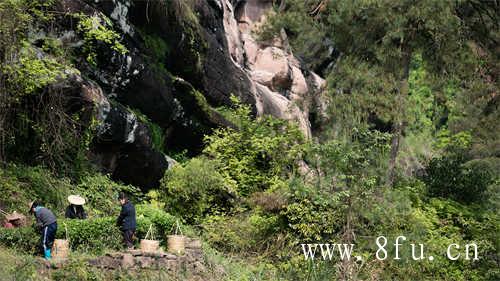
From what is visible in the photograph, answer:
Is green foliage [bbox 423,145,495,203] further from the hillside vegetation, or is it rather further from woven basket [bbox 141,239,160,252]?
Answer: woven basket [bbox 141,239,160,252]

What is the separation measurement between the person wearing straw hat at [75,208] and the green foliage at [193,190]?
191 inches

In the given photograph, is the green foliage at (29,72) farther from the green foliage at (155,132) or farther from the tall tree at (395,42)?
the tall tree at (395,42)

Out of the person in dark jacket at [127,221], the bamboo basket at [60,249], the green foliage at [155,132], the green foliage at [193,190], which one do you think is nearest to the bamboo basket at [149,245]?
the person in dark jacket at [127,221]

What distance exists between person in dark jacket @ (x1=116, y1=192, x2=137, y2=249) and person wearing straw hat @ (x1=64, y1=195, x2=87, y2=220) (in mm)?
1000

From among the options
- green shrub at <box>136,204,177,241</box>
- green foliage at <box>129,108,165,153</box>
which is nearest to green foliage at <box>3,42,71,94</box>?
green shrub at <box>136,204,177,241</box>

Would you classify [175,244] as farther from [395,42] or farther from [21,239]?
[395,42]

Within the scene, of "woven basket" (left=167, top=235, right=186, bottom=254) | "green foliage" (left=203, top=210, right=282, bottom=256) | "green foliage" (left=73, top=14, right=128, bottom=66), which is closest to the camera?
"woven basket" (left=167, top=235, right=186, bottom=254)

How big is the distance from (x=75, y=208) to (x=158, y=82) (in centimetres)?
687

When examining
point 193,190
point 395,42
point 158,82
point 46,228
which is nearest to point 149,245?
point 46,228

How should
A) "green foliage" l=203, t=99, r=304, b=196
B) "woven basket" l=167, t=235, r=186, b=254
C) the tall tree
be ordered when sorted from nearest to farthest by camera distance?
1. "woven basket" l=167, t=235, r=186, b=254
2. "green foliage" l=203, t=99, r=304, b=196
3. the tall tree

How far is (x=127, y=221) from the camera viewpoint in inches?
595

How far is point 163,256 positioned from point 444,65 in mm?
13124

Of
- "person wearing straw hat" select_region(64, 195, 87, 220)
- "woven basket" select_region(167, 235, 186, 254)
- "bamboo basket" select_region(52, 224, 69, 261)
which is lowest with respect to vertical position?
"bamboo basket" select_region(52, 224, 69, 261)

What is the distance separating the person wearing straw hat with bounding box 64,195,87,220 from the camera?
15.6m
